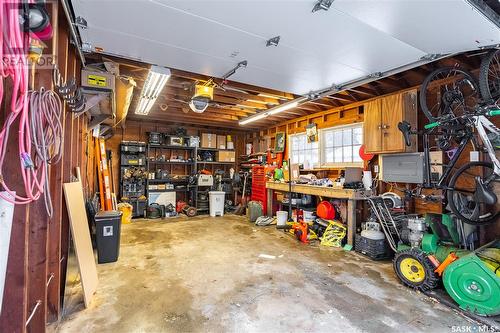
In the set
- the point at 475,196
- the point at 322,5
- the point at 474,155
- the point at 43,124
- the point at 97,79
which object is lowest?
the point at 475,196

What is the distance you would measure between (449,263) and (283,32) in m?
2.79

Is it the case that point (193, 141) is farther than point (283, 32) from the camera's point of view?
Yes

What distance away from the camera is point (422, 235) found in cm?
301

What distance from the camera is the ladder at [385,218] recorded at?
3480 millimetres

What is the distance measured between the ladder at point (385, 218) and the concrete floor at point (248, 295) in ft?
1.29

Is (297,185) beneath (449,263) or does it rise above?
above

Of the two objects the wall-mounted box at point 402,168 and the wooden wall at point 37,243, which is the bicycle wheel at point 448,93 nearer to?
the wall-mounted box at point 402,168

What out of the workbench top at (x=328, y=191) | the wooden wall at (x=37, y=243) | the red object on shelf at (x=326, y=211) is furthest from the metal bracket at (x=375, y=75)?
the wooden wall at (x=37, y=243)

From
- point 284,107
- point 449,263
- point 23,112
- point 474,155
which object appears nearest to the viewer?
point 23,112

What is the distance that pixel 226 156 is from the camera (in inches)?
322

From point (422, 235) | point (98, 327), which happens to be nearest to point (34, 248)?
point (98, 327)

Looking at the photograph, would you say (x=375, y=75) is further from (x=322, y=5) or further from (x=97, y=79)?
(x=97, y=79)

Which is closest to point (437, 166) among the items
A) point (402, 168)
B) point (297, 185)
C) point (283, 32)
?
point (402, 168)

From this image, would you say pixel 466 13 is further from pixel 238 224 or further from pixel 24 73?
pixel 238 224
